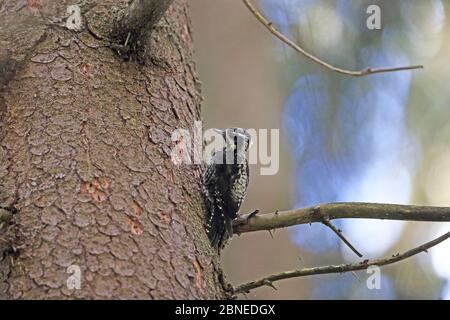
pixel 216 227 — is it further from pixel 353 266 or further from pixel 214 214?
pixel 353 266

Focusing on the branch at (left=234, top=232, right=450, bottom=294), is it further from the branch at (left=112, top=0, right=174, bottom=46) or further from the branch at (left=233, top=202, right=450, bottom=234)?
the branch at (left=112, top=0, right=174, bottom=46)

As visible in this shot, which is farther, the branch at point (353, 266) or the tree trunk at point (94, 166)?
the branch at point (353, 266)

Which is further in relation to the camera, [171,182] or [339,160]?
[339,160]

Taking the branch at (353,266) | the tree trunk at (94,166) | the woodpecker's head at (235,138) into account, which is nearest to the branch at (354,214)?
the branch at (353,266)

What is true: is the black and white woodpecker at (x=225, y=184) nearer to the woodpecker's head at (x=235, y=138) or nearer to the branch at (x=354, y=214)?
the woodpecker's head at (x=235, y=138)

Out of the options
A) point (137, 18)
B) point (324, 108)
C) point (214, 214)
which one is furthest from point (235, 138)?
point (324, 108)

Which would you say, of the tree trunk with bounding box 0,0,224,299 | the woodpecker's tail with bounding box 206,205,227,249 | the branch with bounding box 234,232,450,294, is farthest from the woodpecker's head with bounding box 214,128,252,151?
the branch with bounding box 234,232,450,294

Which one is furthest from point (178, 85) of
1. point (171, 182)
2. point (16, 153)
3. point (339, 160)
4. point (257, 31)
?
point (339, 160)
